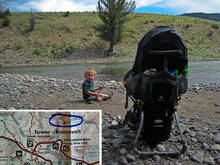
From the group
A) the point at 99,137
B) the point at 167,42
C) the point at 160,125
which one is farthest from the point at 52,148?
the point at 167,42

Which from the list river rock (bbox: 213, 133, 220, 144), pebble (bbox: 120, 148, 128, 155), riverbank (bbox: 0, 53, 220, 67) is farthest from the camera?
→ riverbank (bbox: 0, 53, 220, 67)

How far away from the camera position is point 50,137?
2.23 metres

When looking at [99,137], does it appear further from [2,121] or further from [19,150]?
[2,121]

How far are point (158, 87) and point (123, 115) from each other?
249 centimetres

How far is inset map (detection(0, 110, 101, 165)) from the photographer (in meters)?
2.21

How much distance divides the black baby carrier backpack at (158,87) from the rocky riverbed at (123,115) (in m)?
0.30

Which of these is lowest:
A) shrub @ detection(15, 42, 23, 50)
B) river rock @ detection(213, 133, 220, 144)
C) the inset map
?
river rock @ detection(213, 133, 220, 144)

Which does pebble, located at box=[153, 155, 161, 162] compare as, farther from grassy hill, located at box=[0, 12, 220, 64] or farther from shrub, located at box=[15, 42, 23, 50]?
shrub, located at box=[15, 42, 23, 50]

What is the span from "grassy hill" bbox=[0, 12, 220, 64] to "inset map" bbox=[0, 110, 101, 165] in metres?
32.4

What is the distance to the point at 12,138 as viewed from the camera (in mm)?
2250

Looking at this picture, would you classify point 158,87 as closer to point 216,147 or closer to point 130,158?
point 130,158

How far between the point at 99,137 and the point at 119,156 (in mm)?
1166

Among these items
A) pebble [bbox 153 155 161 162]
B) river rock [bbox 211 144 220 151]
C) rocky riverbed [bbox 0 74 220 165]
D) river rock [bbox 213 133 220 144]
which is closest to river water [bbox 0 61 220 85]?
rocky riverbed [bbox 0 74 220 165]

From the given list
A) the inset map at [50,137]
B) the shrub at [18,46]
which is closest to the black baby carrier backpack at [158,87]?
the inset map at [50,137]
